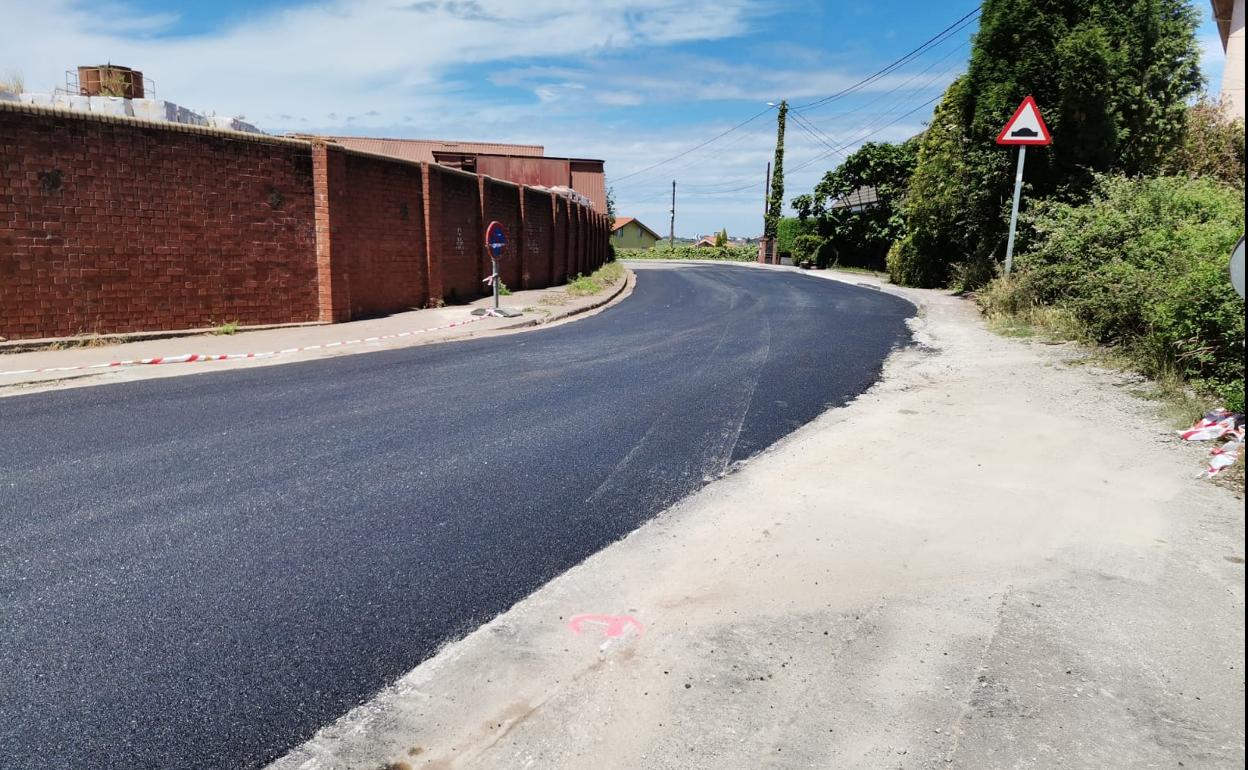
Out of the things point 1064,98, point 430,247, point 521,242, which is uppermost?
point 1064,98

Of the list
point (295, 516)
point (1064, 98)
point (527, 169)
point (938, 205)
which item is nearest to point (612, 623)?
point (295, 516)

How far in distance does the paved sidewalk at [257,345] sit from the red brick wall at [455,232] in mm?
1272

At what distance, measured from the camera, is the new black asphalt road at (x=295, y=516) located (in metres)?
2.85

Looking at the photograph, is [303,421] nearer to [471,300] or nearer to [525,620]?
[525,620]

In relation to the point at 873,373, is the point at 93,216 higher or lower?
higher

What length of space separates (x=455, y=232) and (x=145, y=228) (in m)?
7.63

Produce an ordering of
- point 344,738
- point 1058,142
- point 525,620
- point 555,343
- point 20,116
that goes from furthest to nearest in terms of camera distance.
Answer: point 1058,142 → point 555,343 → point 20,116 → point 525,620 → point 344,738

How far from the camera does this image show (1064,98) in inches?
583

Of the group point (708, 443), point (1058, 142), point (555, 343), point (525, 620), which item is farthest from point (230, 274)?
point (1058, 142)

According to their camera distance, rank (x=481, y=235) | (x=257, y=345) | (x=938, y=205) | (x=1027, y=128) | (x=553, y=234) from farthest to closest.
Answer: (x=553, y=234) < (x=481, y=235) < (x=938, y=205) < (x=1027, y=128) < (x=257, y=345)

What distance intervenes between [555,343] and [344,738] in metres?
9.41

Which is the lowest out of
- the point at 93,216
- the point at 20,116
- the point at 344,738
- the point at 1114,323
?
the point at 344,738

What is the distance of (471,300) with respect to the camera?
18.7m

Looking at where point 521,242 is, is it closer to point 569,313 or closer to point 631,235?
point 569,313
